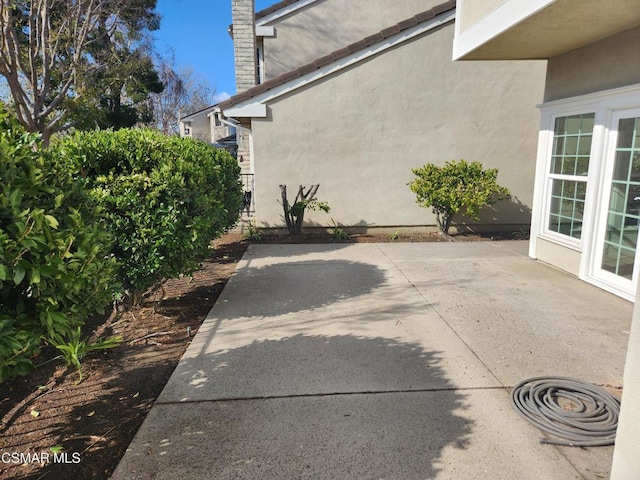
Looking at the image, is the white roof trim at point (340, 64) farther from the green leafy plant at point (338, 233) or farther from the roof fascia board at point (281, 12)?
the roof fascia board at point (281, 12)

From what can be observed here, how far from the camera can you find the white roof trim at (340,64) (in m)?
8.84

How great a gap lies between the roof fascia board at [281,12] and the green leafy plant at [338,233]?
651cm

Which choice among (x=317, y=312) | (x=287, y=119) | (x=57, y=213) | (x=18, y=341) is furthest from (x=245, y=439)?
(x=287, y=119)

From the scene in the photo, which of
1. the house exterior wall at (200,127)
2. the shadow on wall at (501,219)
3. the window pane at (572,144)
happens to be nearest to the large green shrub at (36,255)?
the window pane at (572,144)

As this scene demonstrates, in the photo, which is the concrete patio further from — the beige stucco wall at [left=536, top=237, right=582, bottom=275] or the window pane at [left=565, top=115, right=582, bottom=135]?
the window pane at [left=565, top=115, right=582, bottom=135]

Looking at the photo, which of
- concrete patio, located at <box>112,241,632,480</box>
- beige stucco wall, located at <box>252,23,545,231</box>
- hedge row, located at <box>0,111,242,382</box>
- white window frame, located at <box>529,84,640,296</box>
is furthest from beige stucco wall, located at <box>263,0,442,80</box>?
hedge row, located at <box>0,111,242,382</box>

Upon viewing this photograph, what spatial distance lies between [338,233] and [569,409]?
6.63 meters

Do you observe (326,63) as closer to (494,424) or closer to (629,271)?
(629,271)

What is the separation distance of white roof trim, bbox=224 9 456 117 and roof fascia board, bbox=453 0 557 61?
3144mm

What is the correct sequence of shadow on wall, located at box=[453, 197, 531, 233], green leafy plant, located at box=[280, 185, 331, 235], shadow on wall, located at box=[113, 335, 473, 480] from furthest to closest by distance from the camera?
shadow on wall, located at box=[453, 197, 531, 233] → green leafy plant, located at box=[280, 185, 331, 235] → shadow on wall, located at box=[113, 335, 473, 480]

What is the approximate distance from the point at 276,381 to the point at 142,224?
2.05 m

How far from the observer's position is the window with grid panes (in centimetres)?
599

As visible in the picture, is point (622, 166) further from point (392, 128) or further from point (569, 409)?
point (392, 128)

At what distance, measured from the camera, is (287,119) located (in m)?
9.02
